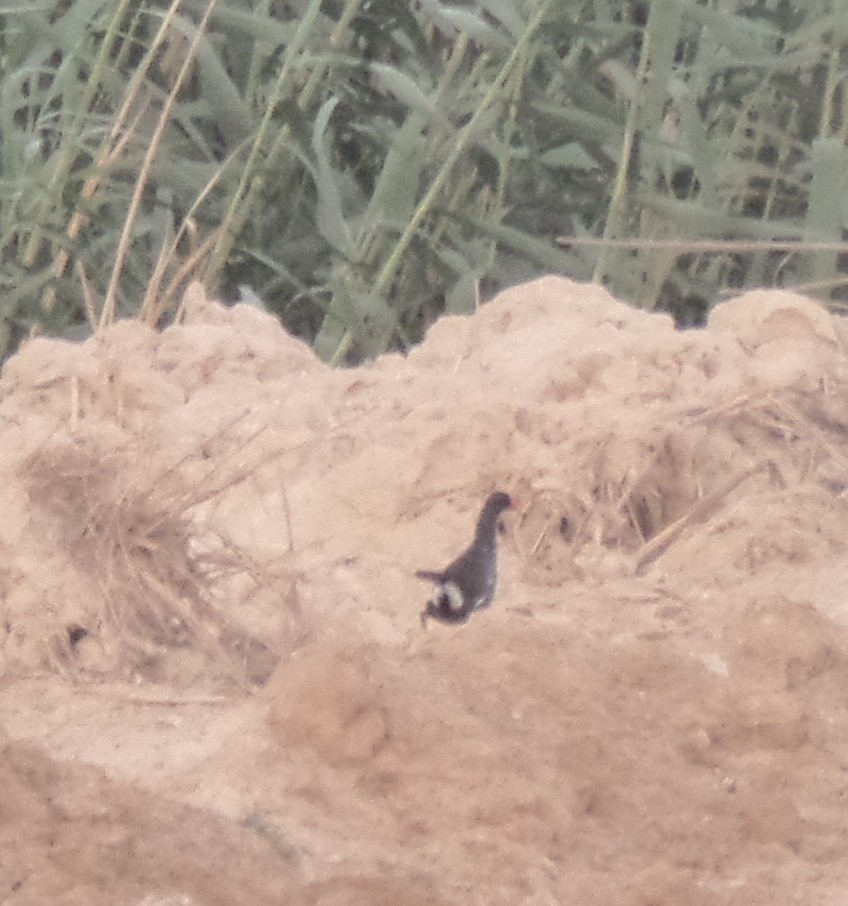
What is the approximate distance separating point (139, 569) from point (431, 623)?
1.35 feet

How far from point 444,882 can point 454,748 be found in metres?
0.22

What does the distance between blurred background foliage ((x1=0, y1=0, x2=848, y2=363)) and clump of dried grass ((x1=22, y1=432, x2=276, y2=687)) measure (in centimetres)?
112

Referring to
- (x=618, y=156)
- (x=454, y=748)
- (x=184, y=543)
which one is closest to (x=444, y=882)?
(x=454, y=748)

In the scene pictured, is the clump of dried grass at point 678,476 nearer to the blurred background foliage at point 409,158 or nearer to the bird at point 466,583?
the bird at point 466,583

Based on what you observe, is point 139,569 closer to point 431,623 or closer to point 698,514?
point 431,623

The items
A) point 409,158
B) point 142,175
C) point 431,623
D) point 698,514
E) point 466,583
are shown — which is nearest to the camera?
point 466,583

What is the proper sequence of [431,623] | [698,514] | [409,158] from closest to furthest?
[431,623], [698,514], [409,158]

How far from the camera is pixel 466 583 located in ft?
7.93

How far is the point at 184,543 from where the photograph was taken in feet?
8.38

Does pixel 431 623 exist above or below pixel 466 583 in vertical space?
below

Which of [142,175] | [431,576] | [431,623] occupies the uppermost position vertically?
[142,175]

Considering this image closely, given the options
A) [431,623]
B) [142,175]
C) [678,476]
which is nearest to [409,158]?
[142,175]

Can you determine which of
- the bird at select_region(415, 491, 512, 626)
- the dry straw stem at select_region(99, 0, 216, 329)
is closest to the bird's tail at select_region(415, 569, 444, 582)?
the bird at select_region(415, 491, 512, 626)

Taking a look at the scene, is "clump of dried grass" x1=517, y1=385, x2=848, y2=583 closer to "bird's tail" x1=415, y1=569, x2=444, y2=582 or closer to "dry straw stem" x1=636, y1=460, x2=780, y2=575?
"dry straw stem" x1=636, y1=460, x2=780, y2=575
